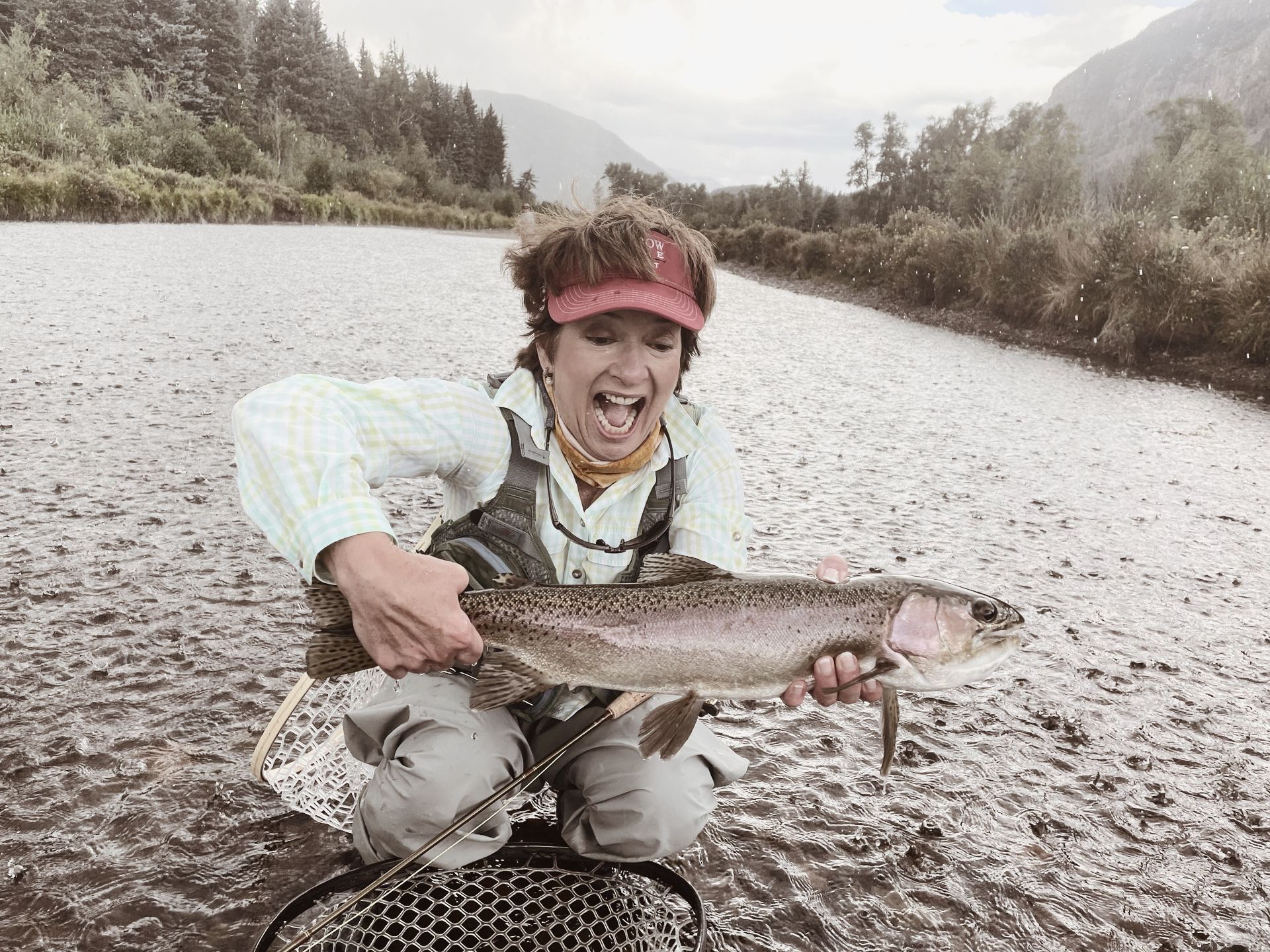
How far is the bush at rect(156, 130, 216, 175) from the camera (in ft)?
160

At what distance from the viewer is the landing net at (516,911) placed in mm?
2502

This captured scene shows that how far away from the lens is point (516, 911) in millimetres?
2756

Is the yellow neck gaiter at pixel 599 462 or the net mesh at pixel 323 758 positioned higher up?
the yellow neck gaiter at pixel 599 462

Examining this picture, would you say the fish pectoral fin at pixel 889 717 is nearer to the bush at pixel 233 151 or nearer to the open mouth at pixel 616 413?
the open mouth at pixel 616 413

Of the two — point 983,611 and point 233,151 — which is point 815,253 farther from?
point 233,151

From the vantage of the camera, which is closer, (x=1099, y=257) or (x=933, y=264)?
(x=1099, y=257)

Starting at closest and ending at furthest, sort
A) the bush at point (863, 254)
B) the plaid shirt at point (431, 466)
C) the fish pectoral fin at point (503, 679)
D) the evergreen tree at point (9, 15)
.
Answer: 1. the plaid shirt at point (431, 466)
2. the fish pectoral fin at point (503, 679)
3. the bush at point (863, 254)
4. the evergreen tree at point (9, 15)

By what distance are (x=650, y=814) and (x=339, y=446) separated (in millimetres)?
1512

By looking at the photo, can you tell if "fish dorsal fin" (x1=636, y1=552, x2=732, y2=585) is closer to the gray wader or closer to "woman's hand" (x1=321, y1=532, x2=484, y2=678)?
the gray wader

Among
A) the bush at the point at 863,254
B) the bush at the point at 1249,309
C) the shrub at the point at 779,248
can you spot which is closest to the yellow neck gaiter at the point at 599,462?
the bush at the point at 1249,309

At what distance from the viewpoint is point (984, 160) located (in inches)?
2359

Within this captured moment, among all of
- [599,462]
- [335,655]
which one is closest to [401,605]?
[335,655]

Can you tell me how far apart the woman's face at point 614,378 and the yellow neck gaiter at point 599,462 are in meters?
0.02

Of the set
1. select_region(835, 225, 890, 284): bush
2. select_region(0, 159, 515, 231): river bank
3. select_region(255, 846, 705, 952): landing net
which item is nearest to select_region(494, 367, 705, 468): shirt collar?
select_region(255, 846, 705, 952): landing net
